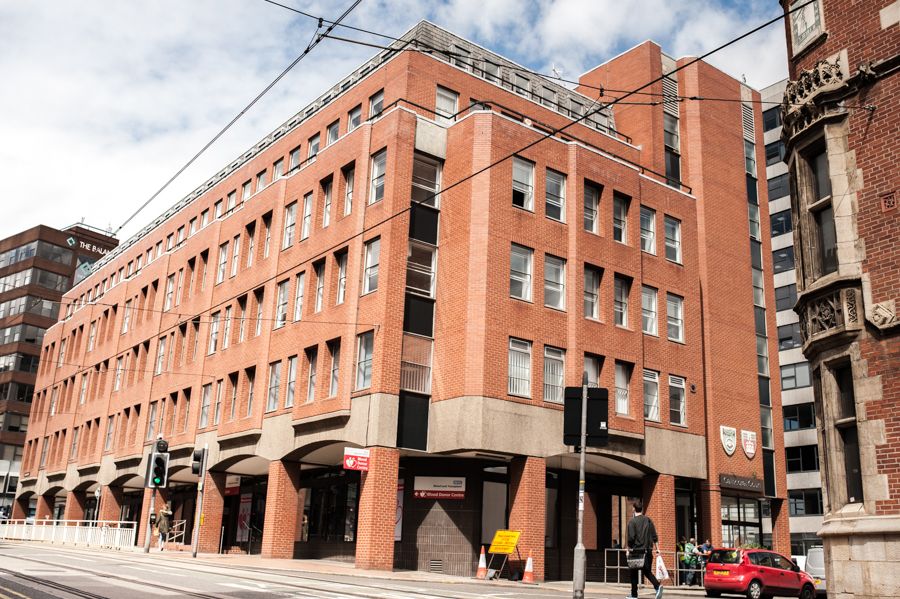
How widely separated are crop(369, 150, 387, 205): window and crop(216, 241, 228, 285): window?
42.4 ft

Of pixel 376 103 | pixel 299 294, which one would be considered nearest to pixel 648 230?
pixel 376 103

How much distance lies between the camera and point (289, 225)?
3666 centimetres

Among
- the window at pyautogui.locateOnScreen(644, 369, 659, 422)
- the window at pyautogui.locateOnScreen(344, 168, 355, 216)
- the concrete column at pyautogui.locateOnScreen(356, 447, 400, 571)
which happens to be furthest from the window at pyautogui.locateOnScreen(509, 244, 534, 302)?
the concrete column at pyautogui.locateOnScreen(356, 447, 400, 571)

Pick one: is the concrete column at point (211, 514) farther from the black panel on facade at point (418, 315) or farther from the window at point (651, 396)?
the window at point (651, 396)

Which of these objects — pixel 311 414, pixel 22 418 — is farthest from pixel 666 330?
pixel 22 418

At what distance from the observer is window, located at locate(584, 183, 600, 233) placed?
32.8m

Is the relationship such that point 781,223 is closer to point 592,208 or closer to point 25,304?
point 592,208

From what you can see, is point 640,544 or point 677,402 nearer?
point 640,544

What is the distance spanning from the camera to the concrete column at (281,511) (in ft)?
102

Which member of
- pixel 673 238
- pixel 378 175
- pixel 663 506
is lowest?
pixel 663 506

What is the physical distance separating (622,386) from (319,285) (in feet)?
39.4

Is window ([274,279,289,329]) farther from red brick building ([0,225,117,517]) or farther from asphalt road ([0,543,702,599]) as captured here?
red brick building ([0,225,117,517])

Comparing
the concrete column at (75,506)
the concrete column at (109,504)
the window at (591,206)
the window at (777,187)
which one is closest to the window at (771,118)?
the window at (777,187)

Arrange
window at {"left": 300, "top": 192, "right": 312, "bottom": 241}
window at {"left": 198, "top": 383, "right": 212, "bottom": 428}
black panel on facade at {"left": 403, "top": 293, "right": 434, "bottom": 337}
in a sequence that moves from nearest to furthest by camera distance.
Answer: black panel on facade at {"left": 403, "top": 293, "right": 434, "bottom": 337}, window at {"left": 300, "top": 192, "right": 312, "bottom": 241}, window at {"left": 198, "top": 383, "right": 212, "bottom": 428}
